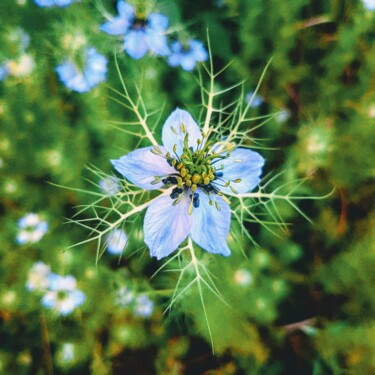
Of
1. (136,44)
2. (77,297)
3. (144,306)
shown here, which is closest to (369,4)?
(136,44)

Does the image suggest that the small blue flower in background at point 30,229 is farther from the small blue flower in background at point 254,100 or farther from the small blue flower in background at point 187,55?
the small blue flower in background at point 254,100

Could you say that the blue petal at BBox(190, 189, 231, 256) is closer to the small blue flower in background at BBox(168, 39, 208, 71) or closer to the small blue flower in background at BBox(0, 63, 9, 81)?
the small blue flower in background at BBox(168, 39, 208, 71)

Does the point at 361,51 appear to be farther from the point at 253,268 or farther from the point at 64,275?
the point at 64,275

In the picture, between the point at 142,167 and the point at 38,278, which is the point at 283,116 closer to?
the point at 142,167

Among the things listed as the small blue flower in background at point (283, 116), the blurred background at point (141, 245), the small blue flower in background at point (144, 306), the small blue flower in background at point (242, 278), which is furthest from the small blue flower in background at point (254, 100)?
the small blue flower in background at point (144, 306)

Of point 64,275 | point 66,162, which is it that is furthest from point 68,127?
point 64,275

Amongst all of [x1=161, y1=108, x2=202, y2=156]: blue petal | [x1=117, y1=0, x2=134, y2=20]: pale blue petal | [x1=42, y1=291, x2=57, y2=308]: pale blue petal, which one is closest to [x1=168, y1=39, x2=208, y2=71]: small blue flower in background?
[x1=117, y1=0, x2=134, y2=20]: pale blue petal
